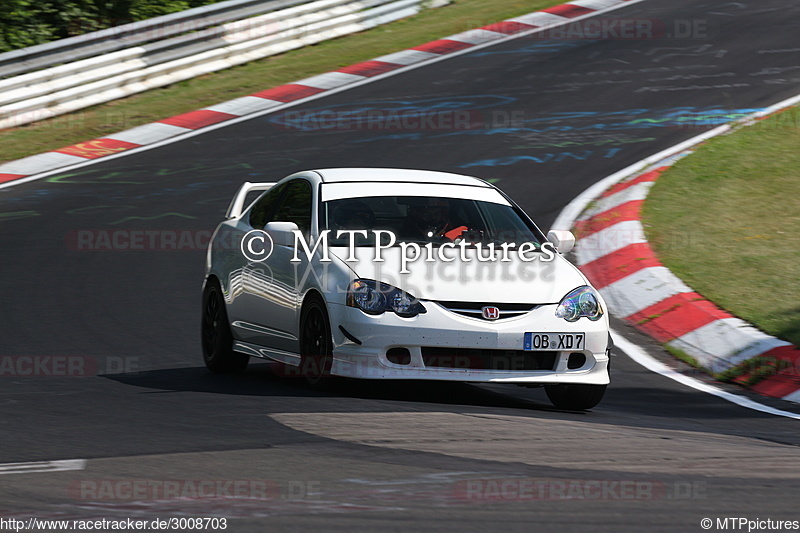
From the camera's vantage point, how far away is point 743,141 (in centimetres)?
1570

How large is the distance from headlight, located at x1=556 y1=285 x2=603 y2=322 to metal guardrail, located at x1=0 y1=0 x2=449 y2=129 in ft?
38.2

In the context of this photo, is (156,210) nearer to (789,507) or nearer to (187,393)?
(187,393)

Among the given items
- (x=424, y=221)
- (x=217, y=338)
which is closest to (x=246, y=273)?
(x=217, y=338)

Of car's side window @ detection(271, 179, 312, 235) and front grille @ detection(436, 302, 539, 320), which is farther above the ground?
car's side window @ detection(271, 179, 312, 235)

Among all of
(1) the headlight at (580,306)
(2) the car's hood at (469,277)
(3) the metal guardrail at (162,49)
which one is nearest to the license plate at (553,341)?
(1) the headlight at (580,306)

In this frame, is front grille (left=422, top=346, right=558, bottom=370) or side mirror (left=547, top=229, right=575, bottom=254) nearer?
front grille (left=422, top=346, right=558, bottom=370)

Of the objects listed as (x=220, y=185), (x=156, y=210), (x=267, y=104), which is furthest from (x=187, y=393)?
(x=267, y=104)

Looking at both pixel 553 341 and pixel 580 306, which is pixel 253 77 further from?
pixel 553 341

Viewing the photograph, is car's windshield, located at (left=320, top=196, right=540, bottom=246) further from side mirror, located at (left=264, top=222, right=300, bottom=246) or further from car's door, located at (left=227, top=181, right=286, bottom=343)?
car's door, located at (left=227, top=181, right=286, bottom=343)

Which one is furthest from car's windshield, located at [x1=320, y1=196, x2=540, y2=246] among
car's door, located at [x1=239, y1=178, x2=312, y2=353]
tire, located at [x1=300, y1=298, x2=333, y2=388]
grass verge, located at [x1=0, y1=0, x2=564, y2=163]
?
grass verge, located at [x1=0, y1=0, x2=564, y2=163]

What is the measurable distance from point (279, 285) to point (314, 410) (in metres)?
1.45

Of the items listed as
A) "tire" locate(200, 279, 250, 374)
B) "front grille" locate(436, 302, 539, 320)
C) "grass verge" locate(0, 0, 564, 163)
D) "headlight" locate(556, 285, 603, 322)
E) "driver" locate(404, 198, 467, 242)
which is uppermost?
"driver" locate(404, 198, 467, 242)

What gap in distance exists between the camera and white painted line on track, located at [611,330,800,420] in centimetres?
795

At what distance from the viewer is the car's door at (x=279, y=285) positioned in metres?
8.12
